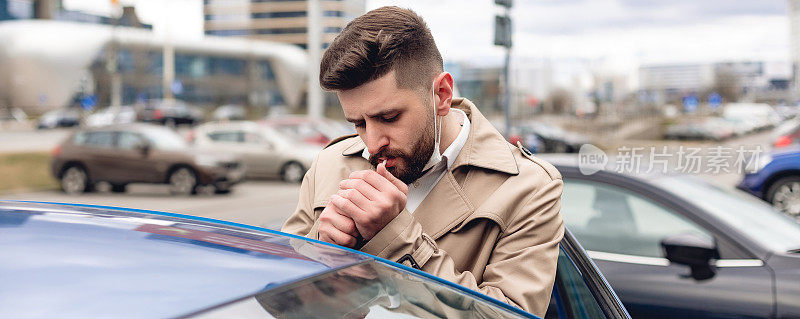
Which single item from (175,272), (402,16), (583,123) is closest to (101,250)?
(175,272)

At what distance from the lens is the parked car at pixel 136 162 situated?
1522 cm

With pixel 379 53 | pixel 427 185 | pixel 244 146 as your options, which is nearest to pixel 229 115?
pixel 244 146

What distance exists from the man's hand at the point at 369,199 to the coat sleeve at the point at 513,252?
51mm

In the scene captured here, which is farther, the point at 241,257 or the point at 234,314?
the point at 241,257

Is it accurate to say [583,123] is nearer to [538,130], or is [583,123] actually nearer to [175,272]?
[538,130]

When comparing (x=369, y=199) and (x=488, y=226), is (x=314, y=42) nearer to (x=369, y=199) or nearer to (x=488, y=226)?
(x=488, y=226)

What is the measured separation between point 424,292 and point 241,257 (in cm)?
33

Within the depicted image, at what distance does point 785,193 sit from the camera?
33.3ft

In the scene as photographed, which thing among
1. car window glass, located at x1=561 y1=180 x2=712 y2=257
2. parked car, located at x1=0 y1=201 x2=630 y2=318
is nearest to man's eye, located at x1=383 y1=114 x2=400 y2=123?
parked car, located at x1=0 y1=201 x2=630 y2=318

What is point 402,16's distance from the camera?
162cm

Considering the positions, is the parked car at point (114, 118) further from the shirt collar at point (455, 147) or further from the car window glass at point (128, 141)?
the shirt collar at point (455, 147)

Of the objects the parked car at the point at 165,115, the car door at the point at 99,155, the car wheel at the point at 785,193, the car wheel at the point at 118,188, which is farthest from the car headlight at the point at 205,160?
the parked car at the point at 165,115

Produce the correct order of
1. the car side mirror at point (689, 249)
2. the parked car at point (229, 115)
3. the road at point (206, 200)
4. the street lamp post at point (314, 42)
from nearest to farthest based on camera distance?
the car side mirror at point (689, 249) < the road at point (206, 200) < the street lamp post at point (314, 42) < the parked car at point (229, 115)

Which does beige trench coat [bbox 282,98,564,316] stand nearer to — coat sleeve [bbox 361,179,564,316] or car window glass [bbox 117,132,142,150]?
coat sleeve [bbox 361,179,564,316]
